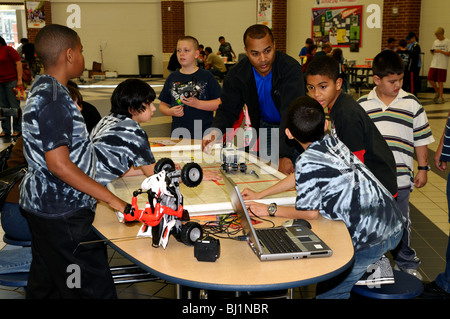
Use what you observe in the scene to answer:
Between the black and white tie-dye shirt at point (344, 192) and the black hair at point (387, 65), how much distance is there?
3.96ft

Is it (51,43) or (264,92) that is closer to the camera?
(51,43)

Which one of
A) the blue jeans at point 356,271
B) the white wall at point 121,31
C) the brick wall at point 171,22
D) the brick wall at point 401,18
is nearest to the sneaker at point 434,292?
the blue jeans at point 356,271

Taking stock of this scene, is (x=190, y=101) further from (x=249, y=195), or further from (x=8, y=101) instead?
(x=8, y=101)

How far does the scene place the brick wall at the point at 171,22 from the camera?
61.9ft

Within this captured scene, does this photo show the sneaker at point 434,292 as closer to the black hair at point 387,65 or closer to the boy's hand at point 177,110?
the black hair at point 387,65

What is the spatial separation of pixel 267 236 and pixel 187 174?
0.40 meters

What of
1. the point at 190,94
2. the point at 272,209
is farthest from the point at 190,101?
the point at 272,209

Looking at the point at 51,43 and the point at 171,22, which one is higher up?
the point at 171,22

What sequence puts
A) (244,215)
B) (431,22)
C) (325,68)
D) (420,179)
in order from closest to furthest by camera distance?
(244,215)
(325,68)
(420,179)
(431,22)

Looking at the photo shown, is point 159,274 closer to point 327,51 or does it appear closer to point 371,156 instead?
point 371,156

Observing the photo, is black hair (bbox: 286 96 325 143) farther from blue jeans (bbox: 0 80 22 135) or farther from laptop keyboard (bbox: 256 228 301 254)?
blue jeans (bbox: 0 80 22 135)

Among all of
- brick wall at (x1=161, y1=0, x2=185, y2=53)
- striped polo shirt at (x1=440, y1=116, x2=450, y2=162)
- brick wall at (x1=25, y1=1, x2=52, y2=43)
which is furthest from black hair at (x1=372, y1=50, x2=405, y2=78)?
brick wall at (x1=25, y1=1, x2=52, y2=43)

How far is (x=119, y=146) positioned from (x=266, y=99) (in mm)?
1312

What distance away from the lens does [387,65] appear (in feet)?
10.2
